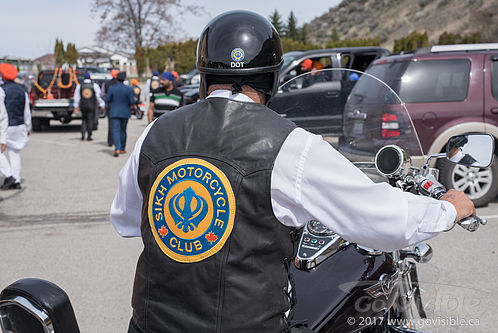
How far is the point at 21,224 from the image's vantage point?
639 centimetres

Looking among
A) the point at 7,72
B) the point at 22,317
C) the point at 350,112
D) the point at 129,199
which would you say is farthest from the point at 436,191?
the point at 7,72

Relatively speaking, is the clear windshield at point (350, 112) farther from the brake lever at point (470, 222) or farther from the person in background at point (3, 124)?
the person in background at point (3, 124)

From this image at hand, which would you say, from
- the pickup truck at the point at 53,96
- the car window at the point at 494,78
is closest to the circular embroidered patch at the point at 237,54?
the car window at the point at 494,78

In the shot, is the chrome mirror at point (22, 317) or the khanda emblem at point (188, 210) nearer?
the khanda emblem at point (188, 210)

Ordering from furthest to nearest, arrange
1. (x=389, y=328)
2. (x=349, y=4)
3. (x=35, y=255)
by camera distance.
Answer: (x=349, y=4), (x=35, y=255), (x=389, y=328)

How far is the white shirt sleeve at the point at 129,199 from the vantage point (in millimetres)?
1683

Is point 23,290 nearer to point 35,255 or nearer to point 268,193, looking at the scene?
point 268,193

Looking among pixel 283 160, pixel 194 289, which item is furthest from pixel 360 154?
pixel 194 289

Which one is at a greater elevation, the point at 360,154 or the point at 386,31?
the point at 386,31

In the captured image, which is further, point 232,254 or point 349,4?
point 349,4

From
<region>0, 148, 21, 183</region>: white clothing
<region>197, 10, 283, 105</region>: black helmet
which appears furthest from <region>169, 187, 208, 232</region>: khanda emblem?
<region>0, 148, 21, 183</region>: white clothing

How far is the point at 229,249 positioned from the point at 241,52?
618 mm

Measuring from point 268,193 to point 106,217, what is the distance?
18.2ft

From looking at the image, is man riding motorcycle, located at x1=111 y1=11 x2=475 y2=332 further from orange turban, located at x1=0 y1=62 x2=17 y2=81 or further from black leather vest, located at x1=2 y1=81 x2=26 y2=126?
orange turban, located at x1=0 y1=62 x2=17 y2=81
